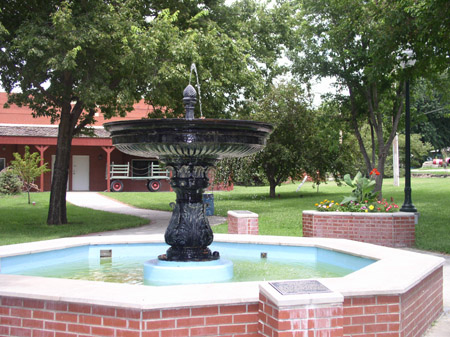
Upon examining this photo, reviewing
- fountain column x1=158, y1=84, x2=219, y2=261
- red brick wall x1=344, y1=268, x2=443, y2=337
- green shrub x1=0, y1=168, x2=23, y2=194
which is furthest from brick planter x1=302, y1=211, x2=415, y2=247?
green shrub x1=0, y1=168, x2=23, y2=194

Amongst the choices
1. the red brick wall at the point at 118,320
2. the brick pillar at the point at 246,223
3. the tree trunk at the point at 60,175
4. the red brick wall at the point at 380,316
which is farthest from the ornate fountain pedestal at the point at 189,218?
the tree trunk at the point at 60,175

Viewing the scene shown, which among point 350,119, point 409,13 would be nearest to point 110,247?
point 409,13

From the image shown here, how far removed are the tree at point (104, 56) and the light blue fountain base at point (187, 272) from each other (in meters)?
7.76

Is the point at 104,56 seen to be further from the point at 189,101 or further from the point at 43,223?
the point at 189,101

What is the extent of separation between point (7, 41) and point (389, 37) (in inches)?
422

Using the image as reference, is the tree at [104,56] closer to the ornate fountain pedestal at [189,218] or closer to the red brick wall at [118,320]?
the ornate fountain pedestal at [189,218]

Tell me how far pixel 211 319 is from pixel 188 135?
8.03 ft

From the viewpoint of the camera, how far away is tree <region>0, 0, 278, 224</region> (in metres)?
13.1

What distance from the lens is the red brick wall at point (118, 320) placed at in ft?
12.7

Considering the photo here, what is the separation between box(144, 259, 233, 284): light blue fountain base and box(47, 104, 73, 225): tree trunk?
36.0 feet

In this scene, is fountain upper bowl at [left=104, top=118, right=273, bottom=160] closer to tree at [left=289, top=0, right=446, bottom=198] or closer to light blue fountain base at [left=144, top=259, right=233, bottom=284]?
light blue fountain base at [left=144, top=259, right=233, bottom=284]

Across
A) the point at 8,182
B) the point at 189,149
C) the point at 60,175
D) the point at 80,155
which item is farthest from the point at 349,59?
the point at 80,155

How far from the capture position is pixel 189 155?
20.9 feet

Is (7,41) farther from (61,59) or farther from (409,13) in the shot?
(409,13)
